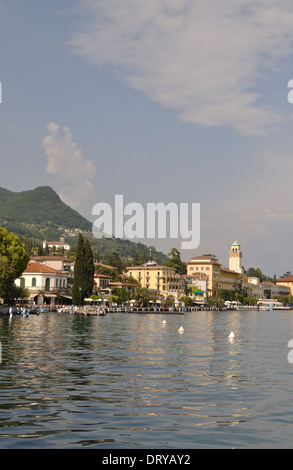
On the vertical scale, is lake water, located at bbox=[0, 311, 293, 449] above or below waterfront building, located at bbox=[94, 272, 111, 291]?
below

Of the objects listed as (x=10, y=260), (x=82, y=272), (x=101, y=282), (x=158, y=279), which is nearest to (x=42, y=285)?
(x=82, y=272)

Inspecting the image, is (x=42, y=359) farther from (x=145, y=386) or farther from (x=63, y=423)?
(x=63, y=423)

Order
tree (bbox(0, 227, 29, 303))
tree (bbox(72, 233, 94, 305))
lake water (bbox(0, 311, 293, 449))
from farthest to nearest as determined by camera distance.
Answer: tree (bbox(72, 233, 94, 305)) → tree (bbox(0, 227, 29, 303)) → lake water (bbox(0, 311, 293, 449))

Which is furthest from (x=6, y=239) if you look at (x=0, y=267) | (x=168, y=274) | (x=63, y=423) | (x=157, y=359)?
(x=168, y=274)

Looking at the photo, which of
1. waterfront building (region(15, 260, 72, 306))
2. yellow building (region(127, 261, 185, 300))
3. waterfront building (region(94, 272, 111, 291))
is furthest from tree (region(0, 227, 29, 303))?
yellow building (region(127, 261, 185, 300))

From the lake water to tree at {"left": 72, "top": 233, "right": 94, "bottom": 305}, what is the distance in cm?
8010

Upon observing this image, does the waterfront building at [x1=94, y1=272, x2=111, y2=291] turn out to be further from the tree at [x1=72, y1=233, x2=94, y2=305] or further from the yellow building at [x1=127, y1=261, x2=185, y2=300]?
the tree at [x1=72, y1=233, x2=94, y2=305]

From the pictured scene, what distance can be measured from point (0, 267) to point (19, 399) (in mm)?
58670

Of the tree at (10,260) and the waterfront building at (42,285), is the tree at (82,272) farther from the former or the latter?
the tree at (10,260)

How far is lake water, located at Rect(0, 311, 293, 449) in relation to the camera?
15312 millimetres

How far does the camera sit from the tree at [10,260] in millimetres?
78562

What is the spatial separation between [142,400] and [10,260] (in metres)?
66.3

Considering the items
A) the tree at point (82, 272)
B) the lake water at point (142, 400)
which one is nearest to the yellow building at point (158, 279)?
the tree at point (82, 272)
